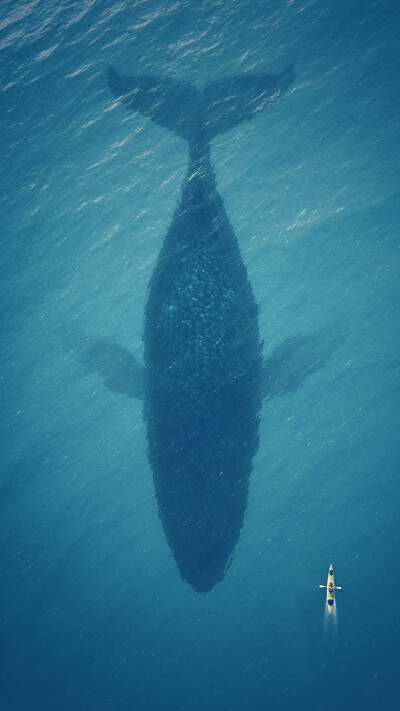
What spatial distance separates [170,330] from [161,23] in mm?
7039

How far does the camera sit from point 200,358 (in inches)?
228

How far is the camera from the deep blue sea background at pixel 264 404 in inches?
304

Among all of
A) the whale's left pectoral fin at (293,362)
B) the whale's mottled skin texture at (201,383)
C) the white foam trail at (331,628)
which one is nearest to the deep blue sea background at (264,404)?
the white foam trail at (331,628)

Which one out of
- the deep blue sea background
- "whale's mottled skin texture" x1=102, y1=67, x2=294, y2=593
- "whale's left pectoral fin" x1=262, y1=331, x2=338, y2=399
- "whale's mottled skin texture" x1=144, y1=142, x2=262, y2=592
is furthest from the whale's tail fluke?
"whale's left pectoral fin" x1=262, y1=331, x2=338, y2=399

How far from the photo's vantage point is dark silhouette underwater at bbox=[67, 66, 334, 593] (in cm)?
586

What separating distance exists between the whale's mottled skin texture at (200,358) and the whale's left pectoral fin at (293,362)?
16.6 inches

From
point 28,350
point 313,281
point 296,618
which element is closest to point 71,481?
point 28,350

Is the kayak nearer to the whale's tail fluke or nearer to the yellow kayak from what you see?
the yellow kayak

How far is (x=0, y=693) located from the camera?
353 inches

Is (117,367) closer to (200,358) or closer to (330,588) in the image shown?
(200,358)

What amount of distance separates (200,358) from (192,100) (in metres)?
4.80

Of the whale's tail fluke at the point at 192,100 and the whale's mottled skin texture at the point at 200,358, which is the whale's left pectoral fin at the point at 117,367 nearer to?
the whale's mottled skin texture at the point at 200,358

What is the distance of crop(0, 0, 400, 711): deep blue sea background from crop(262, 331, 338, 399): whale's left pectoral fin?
1324 mm

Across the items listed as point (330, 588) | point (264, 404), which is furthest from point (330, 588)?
point (264, 404)
